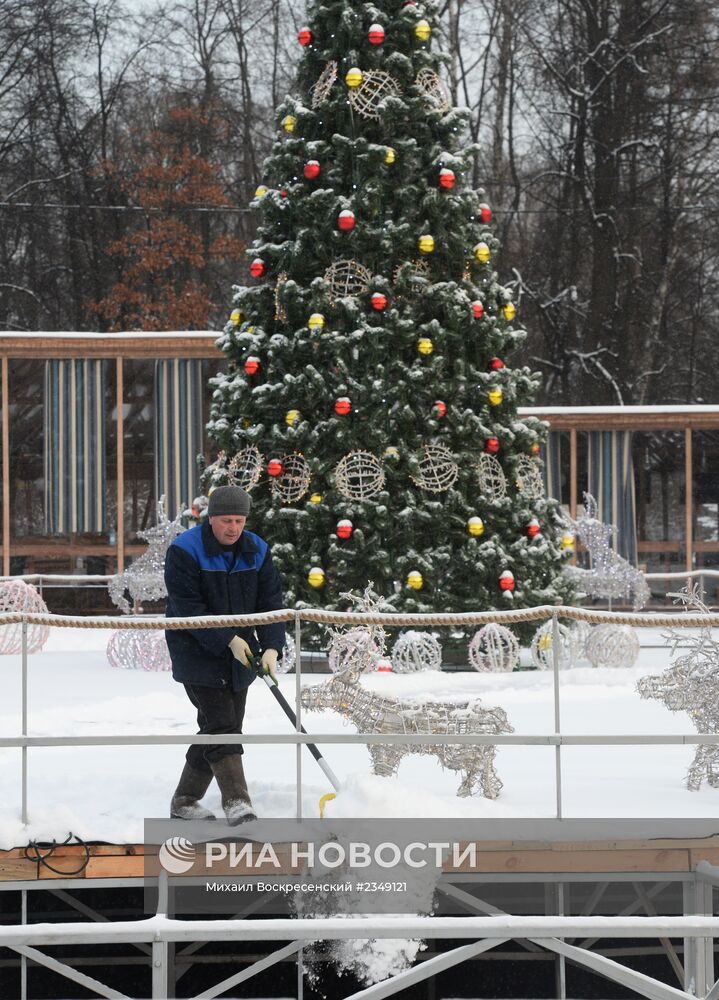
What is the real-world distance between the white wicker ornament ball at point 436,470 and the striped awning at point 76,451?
6.53 m

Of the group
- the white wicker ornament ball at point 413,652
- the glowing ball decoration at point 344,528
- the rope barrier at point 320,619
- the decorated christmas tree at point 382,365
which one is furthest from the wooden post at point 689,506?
the rope barrier at point 320,619

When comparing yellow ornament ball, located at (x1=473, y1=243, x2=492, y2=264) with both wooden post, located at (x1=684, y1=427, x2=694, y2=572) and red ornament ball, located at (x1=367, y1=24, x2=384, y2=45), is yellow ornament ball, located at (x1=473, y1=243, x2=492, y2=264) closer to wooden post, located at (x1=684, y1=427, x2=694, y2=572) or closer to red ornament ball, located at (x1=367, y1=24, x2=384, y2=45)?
red ornament ball, located at (x1=367, y1=24, x2=384, y2=45)

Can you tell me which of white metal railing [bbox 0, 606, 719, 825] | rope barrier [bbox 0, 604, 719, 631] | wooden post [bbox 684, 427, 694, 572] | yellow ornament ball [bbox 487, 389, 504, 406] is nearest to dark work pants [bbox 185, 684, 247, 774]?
white metal railing [bbox 0, 606, 719, 825]

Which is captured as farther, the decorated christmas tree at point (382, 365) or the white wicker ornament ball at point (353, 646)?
the decorated christmas tree at point (382, 365)

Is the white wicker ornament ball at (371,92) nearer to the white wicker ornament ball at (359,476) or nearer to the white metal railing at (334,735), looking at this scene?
the white wicker ornament ball at (359,476)

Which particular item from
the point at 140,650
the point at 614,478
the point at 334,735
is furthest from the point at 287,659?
the point at 614,478

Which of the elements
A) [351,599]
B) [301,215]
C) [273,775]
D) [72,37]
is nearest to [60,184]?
[72,37]

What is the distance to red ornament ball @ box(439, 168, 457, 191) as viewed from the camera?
12711 millimetres

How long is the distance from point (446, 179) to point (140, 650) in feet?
17.2

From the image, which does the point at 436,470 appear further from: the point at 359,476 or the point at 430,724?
the point at 430,724

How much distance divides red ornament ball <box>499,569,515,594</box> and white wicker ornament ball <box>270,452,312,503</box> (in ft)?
6.43

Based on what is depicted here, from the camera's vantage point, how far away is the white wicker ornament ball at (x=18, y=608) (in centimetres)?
1364

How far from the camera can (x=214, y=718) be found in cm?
639

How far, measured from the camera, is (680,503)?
21.1 metres
